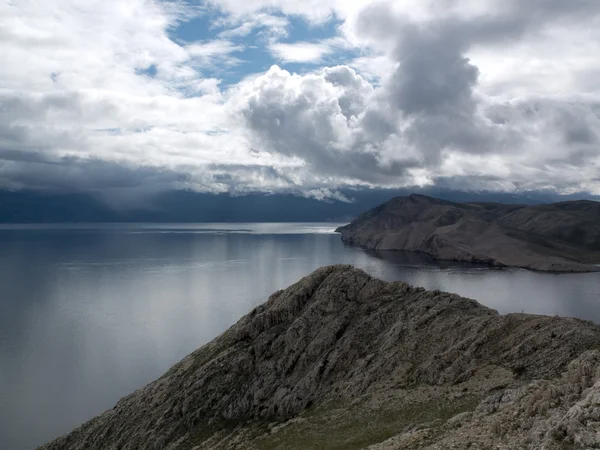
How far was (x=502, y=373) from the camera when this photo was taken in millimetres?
41375

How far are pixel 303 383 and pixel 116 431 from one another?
23.8 metres

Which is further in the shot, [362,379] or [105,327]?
[105,327]

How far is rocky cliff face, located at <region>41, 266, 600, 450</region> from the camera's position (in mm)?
31156

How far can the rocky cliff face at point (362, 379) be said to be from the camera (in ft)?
102

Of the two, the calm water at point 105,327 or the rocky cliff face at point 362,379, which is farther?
the calm water at point 105,327

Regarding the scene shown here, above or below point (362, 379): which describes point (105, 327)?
below

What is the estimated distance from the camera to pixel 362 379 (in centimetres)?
4925

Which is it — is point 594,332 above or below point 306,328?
above

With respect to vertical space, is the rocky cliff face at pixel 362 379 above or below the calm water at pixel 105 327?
above

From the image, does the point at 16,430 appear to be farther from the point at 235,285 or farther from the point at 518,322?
the point at 235,285

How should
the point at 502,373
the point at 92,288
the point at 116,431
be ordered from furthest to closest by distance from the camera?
the point at 92,288 → the point at 116,431 → the point at 502,373

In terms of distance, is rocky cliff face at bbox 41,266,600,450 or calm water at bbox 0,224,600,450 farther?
calm water at bbox 0,224,600,450

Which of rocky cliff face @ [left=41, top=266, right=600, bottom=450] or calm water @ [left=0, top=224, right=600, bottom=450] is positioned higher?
rocky cliff face @ [left=41, top=266, right=600, bottom=450]

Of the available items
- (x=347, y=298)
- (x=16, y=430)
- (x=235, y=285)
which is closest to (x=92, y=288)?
(x=235, y=285)
